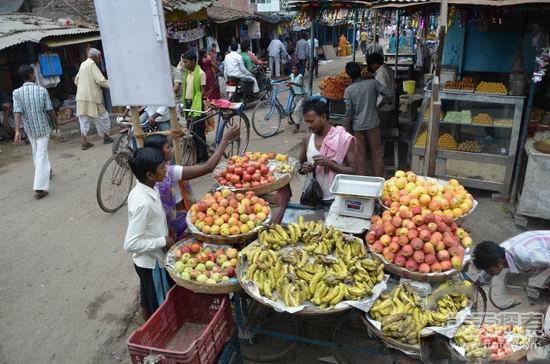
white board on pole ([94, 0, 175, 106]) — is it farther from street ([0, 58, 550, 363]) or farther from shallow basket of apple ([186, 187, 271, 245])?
street ([0, 58, 550, 363])

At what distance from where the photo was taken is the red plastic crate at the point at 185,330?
273 centimetres

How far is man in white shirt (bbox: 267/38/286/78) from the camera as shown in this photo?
18031 millimetres

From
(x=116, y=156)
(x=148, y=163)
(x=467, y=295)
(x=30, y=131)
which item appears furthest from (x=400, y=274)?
(x=30, y=131)

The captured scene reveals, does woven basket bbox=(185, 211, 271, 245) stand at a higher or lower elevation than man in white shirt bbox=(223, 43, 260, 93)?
→ lower

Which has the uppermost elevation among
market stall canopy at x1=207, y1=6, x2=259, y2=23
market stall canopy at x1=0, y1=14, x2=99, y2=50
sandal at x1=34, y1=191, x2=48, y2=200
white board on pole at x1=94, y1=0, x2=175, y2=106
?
market stall canopy at x1=207, y1=6, x2=259, y2=23

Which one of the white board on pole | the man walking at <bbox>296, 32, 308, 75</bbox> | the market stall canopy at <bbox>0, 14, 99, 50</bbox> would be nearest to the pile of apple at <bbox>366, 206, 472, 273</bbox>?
the white board on pole

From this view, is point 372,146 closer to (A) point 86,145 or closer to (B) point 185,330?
(B) point 185,330

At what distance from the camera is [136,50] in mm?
3609

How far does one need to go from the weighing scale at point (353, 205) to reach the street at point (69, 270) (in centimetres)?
229

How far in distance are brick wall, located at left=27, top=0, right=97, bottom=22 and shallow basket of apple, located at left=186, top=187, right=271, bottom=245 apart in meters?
10.9

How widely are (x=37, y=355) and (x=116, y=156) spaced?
3.24m

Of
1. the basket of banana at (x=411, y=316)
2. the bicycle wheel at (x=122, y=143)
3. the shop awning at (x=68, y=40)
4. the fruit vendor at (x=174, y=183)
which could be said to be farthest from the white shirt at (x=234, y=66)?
the basket of banana at (x=411, y=316)

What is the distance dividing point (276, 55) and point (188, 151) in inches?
454

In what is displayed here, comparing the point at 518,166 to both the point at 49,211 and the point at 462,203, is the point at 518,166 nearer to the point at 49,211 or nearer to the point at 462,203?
the point at 462,203
